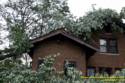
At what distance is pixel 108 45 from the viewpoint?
74.8 feet

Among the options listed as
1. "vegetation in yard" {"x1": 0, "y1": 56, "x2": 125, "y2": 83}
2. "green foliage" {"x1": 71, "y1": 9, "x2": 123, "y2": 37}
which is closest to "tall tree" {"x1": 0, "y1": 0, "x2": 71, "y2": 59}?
"green foliage" {"x1": 71, "y1": 9, "x2": 123, "y2": 37}

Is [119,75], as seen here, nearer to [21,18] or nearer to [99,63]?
[99,63]

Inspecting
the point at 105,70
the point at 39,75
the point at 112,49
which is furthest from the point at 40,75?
the point at 112,49

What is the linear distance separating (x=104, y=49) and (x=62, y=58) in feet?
19.3

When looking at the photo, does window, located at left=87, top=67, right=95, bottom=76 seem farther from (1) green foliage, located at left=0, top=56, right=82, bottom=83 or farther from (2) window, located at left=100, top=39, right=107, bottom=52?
(1) green foliage, located at left=0, top=56, right=82, bottom=83

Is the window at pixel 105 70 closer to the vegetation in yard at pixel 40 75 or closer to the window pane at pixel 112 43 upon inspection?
the window pane at pixel 112 43

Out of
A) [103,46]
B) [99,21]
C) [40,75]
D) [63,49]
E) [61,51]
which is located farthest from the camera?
[103,46]

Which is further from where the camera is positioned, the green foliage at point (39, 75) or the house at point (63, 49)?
the house at point (63, 49)

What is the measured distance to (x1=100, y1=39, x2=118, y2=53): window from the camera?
22.7 m

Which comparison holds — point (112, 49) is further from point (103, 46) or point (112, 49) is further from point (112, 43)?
point (103, 46)

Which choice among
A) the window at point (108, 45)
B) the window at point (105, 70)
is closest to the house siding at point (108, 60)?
the window at point (105, 70)

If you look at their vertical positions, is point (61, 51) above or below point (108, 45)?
below

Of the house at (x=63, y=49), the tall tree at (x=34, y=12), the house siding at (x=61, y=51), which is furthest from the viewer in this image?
the tall tree at (x=34, y=12)

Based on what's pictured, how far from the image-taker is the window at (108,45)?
22703 millimetres
